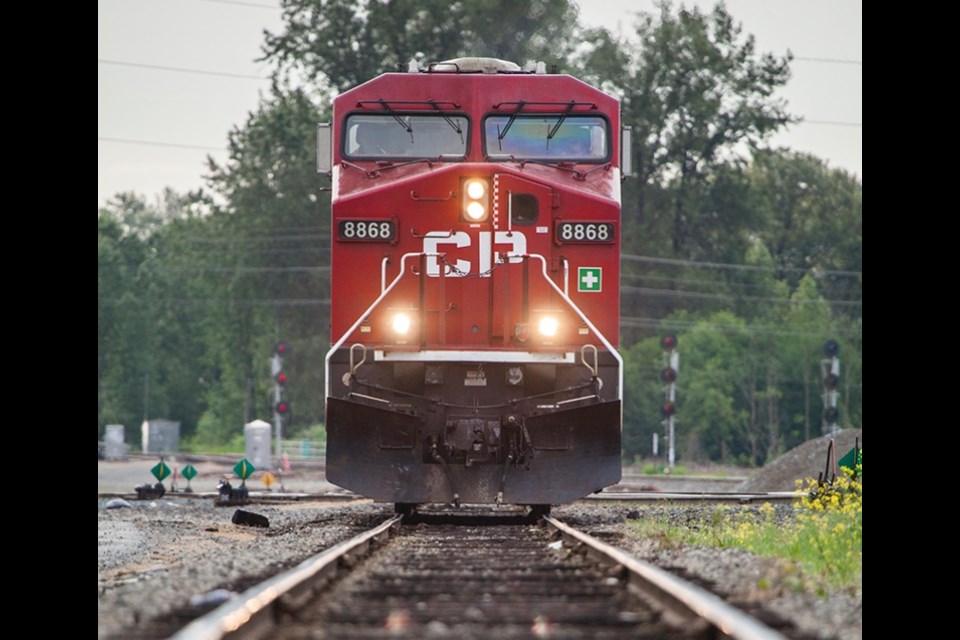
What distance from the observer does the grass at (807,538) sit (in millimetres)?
9047

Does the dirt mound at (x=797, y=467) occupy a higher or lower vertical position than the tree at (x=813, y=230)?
lower

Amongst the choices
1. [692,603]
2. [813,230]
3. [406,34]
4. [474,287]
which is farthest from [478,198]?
[813,230]

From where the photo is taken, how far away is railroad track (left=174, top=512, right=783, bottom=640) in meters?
6.12

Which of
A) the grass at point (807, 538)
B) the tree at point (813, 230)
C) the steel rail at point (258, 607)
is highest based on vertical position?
the tree at point (813, 230)

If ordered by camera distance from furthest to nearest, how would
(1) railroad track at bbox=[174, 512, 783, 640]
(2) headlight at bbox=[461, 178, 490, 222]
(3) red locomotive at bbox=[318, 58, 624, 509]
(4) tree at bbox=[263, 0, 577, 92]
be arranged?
1. (4) tree at bbox=[263, 0, 577, 92]
2. (2) headlight at bbox=[461, 178, 490, 222]
3. (3) red locomotive at bbox=[318, 58, 624, 509]
4. (1) railroad track at bbox=[174, 512, 783, 640]

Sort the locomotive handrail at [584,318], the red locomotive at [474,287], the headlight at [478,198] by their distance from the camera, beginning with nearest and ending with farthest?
the red locomotive at [474,287], the locomotive handrail at [584,318], the headlight at [478,198]

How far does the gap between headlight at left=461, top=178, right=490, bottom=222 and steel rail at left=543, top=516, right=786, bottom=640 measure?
5.26 metres

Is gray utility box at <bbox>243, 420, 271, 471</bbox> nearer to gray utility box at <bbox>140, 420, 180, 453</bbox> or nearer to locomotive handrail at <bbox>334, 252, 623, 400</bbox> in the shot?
gray utility box at <bbox>140, 420, 180, 453</bbox>

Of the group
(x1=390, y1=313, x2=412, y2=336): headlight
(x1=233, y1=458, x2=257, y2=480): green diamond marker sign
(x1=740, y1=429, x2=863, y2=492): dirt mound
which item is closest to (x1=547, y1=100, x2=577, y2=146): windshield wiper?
(x1=390, y1=313, x2=412, y2=336): headlight

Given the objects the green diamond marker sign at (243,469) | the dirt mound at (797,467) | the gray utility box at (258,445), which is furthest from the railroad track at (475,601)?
the gray utility box at (258,445)

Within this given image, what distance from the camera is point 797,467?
28047 millimetres

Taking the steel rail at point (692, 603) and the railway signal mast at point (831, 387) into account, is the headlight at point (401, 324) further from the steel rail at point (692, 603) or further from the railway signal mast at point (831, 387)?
the railway signal mast at point (831, 387)

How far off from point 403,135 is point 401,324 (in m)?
1.92
